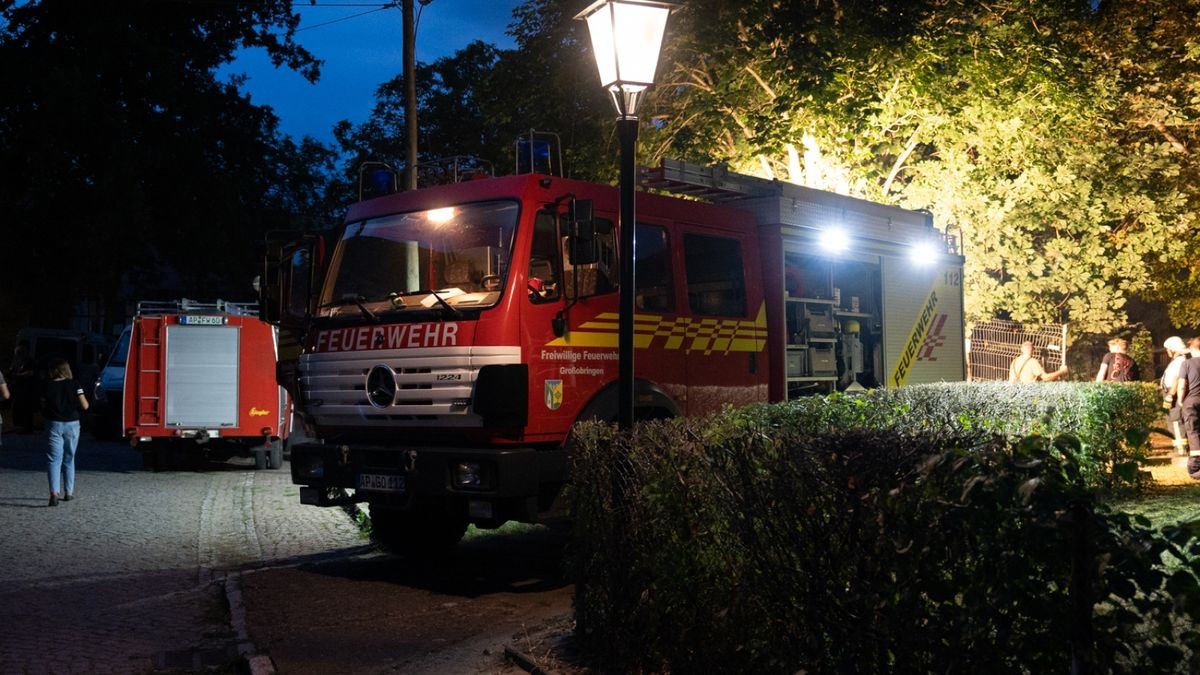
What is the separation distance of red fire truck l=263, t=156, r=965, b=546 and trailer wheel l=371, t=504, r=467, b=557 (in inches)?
0.5

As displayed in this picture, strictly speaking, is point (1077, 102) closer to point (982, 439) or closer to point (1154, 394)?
point (1154, 394)

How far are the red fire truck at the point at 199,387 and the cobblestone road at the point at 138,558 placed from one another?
100 cm

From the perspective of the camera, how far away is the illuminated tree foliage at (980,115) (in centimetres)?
1608

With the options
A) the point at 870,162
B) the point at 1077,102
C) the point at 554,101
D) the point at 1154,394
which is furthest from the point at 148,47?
the point at 1154,394

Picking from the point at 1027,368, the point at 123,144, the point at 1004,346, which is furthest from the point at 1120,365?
the point at 123,144

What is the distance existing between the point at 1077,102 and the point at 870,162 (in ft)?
9.86

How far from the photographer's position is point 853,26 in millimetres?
15750

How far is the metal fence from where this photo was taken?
19.8 metres

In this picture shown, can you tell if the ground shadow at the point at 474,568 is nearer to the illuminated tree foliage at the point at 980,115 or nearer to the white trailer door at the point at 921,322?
the white trailer door at the point at 921,322

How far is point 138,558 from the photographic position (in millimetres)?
10305

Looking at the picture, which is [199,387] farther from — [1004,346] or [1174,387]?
[1174,387]

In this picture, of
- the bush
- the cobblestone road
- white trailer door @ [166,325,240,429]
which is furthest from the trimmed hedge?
white trailer door @ [166,325,240,429]

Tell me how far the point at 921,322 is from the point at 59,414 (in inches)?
386

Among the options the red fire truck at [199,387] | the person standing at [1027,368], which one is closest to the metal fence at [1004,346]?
the person standing at [1027,368]
